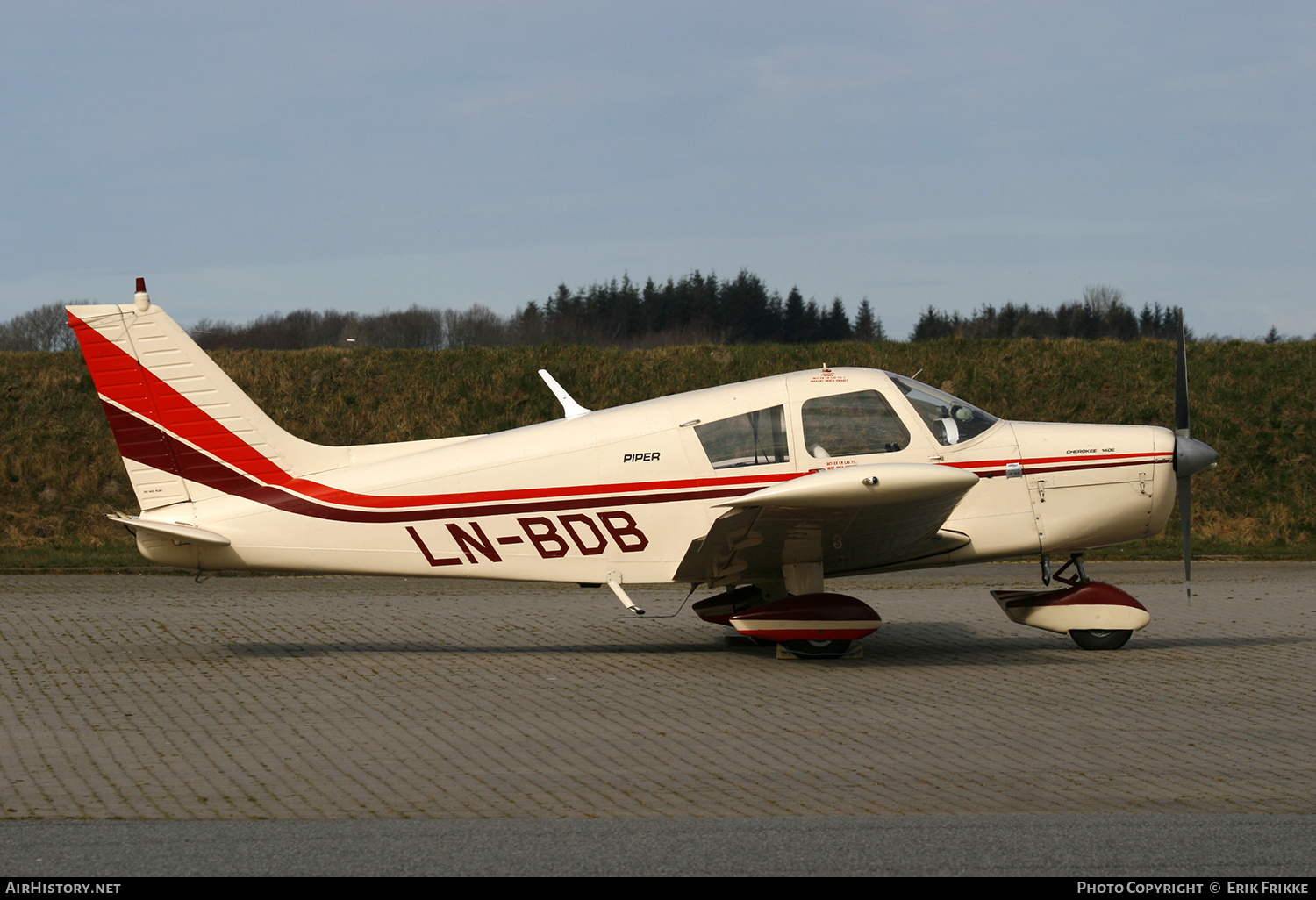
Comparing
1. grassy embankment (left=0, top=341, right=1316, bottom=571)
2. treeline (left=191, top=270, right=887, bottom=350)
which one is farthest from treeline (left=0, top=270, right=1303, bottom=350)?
grassy embankment (left=0, top=341, right=1316, bottom=571)

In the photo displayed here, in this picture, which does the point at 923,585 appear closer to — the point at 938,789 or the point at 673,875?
the point at 938,789

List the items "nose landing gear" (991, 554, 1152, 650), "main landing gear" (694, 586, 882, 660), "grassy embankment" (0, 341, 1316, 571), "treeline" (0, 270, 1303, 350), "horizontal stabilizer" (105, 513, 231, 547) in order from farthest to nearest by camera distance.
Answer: "treeline" (0, 270, 1303, 350)
"grassy embankment" (0, 341, 1316, 571)
"nose landing gear" (991, 554, 1152, 650)
"main landing gear" (694, 586, 882, 660)
"horizontal stabilizer" (105, 513, 231, 547)

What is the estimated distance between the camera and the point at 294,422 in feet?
85.3

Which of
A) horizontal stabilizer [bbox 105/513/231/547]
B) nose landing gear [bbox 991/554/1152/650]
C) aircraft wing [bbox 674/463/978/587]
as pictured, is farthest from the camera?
nose landing gear [bbox 991/554/1152/650]

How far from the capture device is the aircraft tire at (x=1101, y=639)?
32.6 feet

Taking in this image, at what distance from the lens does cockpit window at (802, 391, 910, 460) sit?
9398mm

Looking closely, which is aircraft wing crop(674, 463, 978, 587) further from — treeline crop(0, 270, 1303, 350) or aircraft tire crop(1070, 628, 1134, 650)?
treeline crop(0, 270, 1303, 350)

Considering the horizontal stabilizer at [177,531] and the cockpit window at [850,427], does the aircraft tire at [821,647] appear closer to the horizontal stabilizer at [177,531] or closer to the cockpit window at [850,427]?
the cockpit window at [850,427]

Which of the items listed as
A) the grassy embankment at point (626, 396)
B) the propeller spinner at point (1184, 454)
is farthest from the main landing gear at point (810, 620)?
the grassy embankment at point (626, 396)

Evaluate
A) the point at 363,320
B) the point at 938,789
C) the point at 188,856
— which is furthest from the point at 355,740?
the point at 363,320

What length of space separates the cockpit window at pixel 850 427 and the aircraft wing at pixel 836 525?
1.95ft

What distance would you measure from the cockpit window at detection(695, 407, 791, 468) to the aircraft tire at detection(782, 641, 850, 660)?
156 cm

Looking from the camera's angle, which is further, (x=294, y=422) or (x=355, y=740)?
(x=294, y=422)
